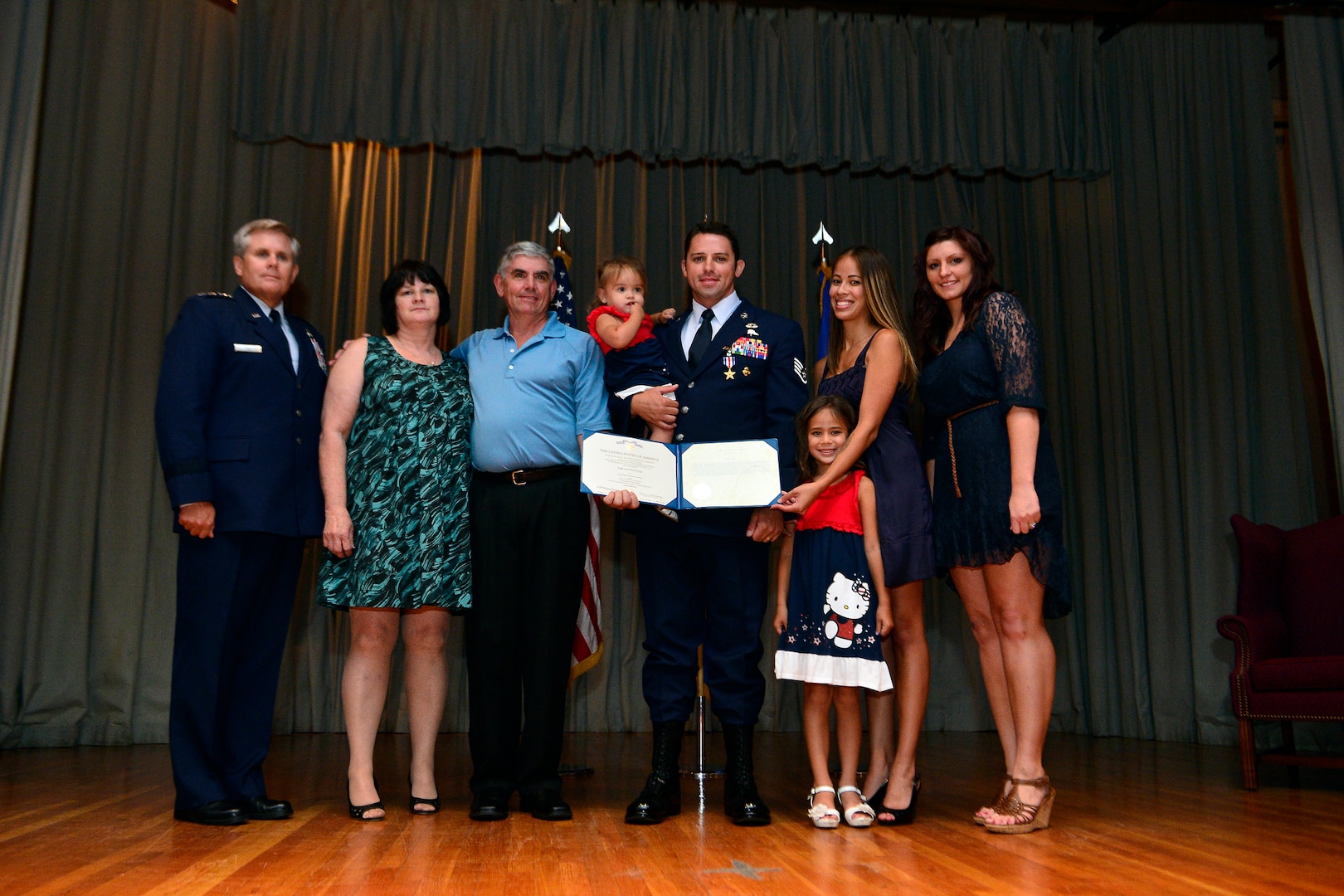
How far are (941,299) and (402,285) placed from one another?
159 cm

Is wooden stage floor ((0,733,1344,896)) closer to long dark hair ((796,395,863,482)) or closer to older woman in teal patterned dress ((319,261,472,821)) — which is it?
older woman in teal patterned dress ((319,261,472,821))

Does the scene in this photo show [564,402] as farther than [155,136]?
No

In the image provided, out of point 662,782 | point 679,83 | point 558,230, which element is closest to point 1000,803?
point 662,782

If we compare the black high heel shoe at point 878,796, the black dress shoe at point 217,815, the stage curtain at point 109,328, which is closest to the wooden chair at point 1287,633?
the black high heel shoe at point 878,796

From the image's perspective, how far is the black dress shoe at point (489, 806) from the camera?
2.54 meters

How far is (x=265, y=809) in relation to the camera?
2.59m

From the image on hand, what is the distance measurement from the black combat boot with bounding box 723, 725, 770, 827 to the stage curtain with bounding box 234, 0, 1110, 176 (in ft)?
11.8

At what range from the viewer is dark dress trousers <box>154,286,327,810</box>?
2.56m

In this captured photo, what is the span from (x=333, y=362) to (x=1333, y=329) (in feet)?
14.1

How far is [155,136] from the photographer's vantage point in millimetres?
4980

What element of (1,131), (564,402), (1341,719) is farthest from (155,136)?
(1341,719)

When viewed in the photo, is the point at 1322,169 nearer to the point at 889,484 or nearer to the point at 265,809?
the point at 889,484

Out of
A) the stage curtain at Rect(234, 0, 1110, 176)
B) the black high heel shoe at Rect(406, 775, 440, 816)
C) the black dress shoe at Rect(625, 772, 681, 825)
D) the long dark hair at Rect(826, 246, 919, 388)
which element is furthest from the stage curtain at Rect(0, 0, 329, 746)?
the long dark hair at Rect(826, 246, 919, 388)

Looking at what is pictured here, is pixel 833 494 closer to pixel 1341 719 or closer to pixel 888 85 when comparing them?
pixel 1341 719
